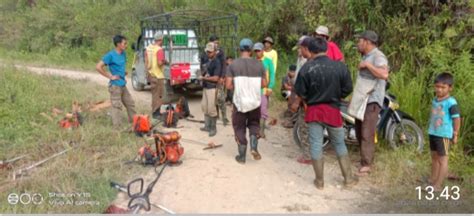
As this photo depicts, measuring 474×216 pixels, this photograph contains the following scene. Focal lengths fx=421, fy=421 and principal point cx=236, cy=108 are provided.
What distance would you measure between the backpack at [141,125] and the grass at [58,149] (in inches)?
5.4

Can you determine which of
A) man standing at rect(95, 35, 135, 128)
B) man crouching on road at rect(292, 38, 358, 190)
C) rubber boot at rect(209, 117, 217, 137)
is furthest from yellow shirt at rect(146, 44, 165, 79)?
man crouching on road at rect(292, 38, 358, 190)

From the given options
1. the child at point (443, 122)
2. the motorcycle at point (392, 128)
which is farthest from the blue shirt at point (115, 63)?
the child at point (443, 122)

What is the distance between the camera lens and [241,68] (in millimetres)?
5410

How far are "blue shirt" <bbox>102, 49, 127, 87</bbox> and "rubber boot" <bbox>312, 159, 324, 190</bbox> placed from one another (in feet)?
12.2

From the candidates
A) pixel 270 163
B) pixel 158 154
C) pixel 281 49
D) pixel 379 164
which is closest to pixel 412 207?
pixel 379 164

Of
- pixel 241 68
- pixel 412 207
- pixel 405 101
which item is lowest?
pixel 412 207

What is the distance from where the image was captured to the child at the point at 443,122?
436 centimetres

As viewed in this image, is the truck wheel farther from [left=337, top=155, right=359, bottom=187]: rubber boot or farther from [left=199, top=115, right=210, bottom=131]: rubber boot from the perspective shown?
[left=337, top=155, right=359, bottom=187]: rubber boot

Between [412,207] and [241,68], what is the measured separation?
2.56m

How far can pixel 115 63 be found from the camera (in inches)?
266

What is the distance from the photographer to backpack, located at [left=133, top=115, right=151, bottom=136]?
6500mm

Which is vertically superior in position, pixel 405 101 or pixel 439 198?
pixel 405 101

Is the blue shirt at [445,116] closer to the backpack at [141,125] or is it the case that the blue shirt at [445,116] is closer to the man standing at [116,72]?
the backpack at [141,125]

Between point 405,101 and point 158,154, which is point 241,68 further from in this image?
point 405,101
